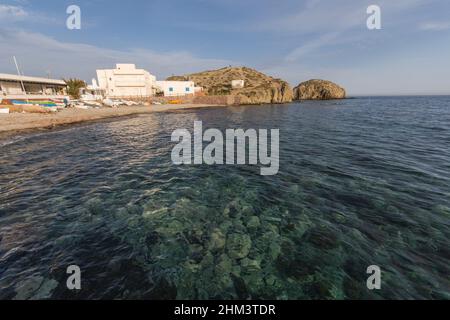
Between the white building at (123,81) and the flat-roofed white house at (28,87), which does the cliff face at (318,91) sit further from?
the flat-roofed white house at (28,87)

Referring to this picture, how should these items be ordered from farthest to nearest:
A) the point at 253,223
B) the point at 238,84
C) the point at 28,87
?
1. the point at 238,84
2. the point at 28,87
3. the point at 253,223

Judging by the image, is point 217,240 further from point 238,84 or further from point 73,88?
point 238,84

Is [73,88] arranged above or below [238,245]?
above

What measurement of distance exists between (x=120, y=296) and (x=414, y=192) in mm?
14065

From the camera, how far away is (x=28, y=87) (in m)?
64.8

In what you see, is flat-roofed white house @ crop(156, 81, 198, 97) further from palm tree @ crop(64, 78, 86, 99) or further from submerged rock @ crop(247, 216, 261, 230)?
submerged rock @ crop(247, 216, 261, 230)

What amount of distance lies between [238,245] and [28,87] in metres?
90.7

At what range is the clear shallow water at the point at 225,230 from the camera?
5.64 metres

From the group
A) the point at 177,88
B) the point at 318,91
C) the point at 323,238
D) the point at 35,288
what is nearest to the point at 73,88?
the point at 177,88

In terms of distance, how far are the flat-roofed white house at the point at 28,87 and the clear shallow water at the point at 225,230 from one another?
2217 inches

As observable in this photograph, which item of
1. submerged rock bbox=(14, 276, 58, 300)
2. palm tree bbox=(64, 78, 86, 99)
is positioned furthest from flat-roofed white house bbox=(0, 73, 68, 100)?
submerged rock bbox=(14, 276, 58, 300)

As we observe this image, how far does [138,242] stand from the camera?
7316 millimetres

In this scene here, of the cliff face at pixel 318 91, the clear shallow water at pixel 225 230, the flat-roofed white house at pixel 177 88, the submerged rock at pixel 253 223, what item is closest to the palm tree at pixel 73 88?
the flat-roofed white house at pixel 177 88

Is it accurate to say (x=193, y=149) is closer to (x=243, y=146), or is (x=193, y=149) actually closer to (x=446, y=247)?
(x=243, y=146)
